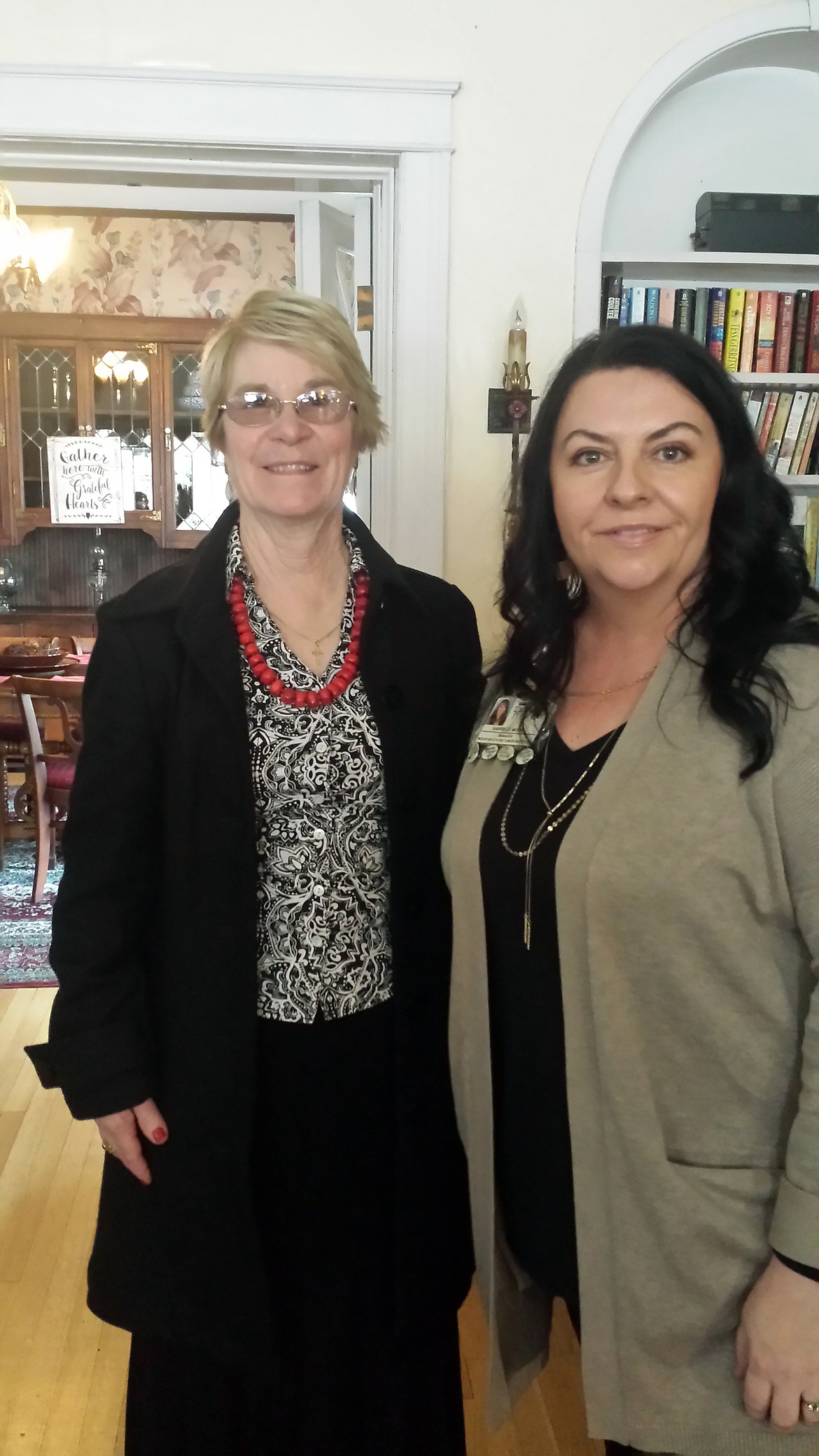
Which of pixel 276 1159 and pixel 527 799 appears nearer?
pixel 527 799

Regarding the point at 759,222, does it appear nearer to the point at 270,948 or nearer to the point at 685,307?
the point at 685,307

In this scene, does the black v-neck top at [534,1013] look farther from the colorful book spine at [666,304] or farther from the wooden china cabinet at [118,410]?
the wooden china cabinet at [118,410]

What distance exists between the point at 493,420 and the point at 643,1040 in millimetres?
1499

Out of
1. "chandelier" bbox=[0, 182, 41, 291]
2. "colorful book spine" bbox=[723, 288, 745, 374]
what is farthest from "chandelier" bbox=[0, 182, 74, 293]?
"colorful book spine" bbox=[723, 288, 745, 374]

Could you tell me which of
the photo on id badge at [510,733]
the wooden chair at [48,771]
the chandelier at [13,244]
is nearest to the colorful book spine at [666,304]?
the photo on id badge at [510,733]

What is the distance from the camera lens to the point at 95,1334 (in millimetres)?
2016

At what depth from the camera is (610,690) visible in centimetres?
118

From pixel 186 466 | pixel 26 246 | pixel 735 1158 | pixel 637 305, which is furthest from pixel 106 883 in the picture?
pixel 186 466

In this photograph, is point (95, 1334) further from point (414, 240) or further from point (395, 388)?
point (414, 240)

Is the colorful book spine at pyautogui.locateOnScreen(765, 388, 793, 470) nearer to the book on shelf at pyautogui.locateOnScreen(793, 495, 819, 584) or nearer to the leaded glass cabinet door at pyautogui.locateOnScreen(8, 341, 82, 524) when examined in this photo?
the book on shelf at pyautogui.locateOnScreen(793, 495, 819, 584)

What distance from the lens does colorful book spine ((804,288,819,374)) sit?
2307mm

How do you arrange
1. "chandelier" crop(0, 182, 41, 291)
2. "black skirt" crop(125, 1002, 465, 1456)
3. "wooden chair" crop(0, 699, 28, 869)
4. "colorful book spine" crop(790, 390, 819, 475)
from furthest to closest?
"wooden chair" crop(0, 699, 28, 869), "chandelier" crop(0, 182, 41, 291), "colorful book spine" crop(790, 390, 819, 475), "black skirt" crop(125, 1002, 465, 1456)

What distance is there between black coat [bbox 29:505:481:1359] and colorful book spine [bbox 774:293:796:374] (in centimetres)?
142

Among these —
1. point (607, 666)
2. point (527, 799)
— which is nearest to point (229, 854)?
point (527, 799)
